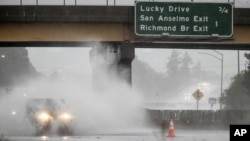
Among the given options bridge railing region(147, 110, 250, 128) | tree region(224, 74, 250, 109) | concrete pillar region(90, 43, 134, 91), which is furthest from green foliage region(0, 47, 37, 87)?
concrete pillar region(90, 43, 134, 91)

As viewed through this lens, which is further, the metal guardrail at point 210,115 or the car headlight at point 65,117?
the metal guardrail at point 210,115

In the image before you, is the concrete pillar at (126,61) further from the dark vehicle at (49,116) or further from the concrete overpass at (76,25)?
the dark vehicle at (49,116)

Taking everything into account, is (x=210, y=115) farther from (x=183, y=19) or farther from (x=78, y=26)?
(x=78, y=26)

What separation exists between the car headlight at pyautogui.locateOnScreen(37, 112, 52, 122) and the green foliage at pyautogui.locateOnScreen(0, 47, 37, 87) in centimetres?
9949

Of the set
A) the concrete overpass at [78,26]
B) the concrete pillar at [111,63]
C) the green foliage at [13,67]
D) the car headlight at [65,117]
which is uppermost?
the concrete overpass at [78,26]

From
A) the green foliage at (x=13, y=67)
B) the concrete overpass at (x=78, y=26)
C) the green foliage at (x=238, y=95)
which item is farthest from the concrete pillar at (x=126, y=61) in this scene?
the green foliage at (x=13, y=67)

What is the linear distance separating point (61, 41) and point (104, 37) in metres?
2.43

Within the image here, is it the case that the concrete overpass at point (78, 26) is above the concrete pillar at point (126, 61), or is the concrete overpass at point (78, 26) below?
above

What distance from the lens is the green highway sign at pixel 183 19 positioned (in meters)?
34.1

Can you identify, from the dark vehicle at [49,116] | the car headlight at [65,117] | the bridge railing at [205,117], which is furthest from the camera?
the bridge railing at [205,117]

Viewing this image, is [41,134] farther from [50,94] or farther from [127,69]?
[127,69]

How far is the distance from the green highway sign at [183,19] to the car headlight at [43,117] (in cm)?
784

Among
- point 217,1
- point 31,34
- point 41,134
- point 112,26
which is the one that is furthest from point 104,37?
point 41,134

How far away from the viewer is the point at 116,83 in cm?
4047
